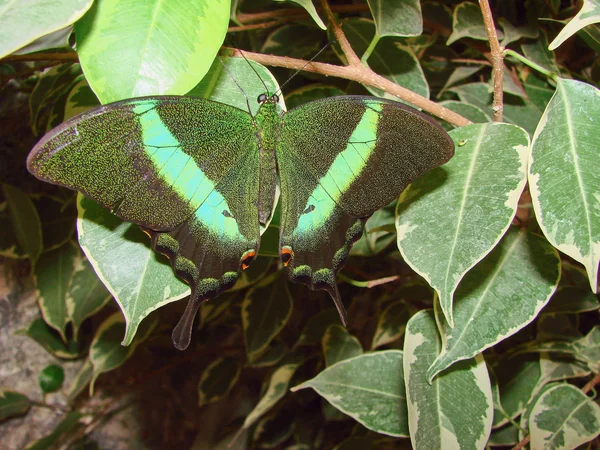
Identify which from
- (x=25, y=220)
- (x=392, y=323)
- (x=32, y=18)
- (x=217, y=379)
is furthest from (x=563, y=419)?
(x=25, y=220)

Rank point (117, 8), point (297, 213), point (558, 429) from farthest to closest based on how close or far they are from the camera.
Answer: point (558, 429) < point (297, 213) < point (117, 8)

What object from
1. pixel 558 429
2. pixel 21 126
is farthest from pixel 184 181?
pixel 21 126

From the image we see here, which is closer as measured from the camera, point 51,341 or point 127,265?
point 127,265

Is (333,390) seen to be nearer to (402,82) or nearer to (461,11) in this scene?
(402,82)

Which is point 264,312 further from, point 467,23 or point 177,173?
point 467,23

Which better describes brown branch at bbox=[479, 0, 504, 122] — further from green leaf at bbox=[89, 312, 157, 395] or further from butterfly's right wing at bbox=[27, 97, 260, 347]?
green leaf at bbox=[89, 312, 157, 395]

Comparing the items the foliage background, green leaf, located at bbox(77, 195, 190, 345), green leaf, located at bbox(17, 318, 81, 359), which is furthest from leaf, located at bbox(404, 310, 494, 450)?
green leaf, located at bbox(17, 318, 81, 359)
